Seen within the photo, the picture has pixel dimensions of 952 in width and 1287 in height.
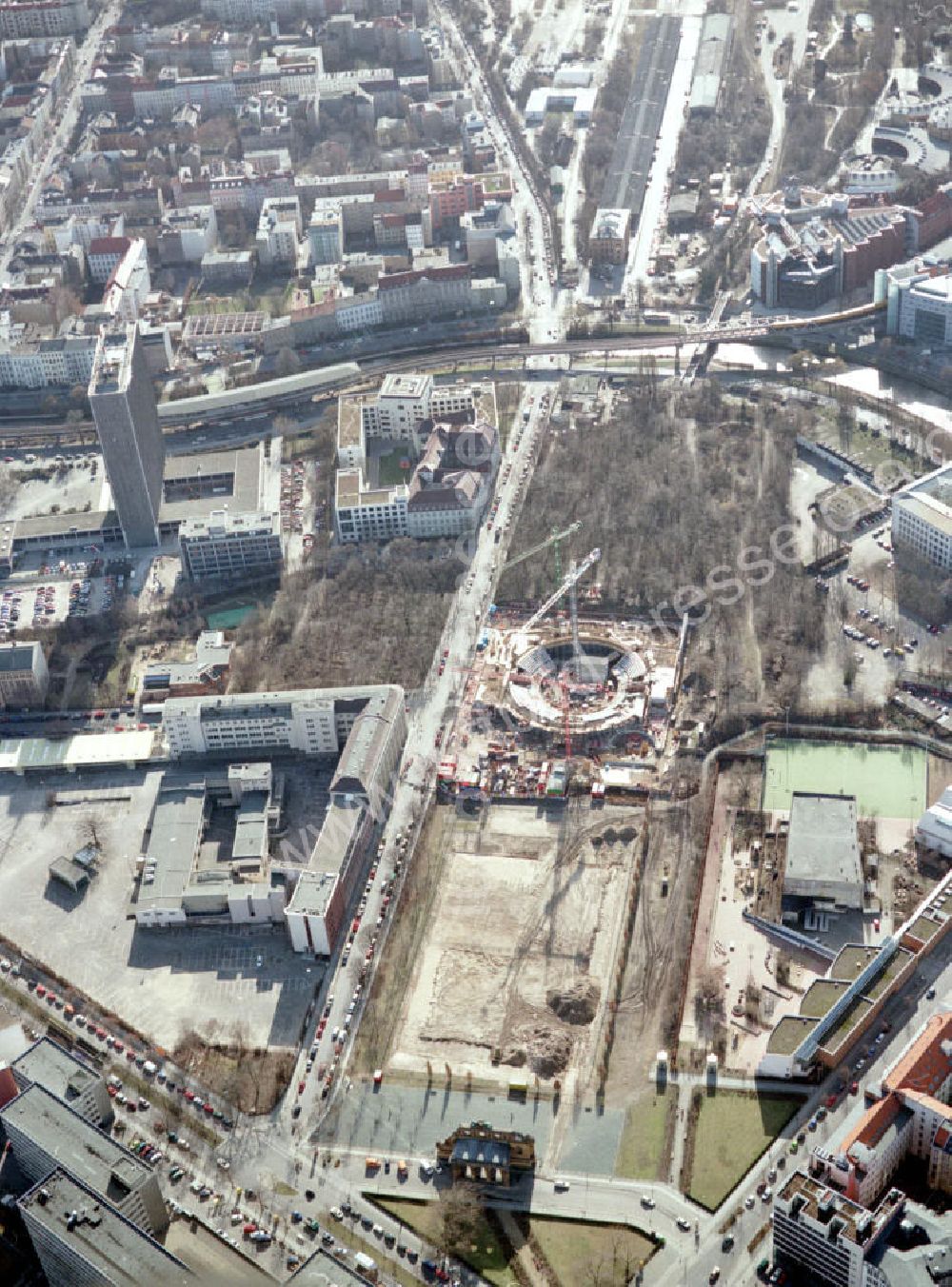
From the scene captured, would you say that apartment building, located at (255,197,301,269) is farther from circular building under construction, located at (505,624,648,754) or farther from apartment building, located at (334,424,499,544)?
circular building under construction, located at (505,624,648,754)

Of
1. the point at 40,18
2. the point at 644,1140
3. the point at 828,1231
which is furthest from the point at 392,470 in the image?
the point at 40,18

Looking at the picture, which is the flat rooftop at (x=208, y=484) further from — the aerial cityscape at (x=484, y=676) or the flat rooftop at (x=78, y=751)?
the flat rooftop at (x=78, y=751)

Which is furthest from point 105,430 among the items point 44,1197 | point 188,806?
point 44,1197

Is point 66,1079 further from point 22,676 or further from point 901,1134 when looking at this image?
point 901,1134

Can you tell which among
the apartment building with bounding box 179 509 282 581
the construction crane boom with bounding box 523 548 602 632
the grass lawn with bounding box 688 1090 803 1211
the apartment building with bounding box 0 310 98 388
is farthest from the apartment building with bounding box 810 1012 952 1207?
the apartment building with bounding box 0 310 98 388

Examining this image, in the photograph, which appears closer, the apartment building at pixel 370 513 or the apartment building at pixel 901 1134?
the apartment building at pixel 901 1134

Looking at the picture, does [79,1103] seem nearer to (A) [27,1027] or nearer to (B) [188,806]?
(A) [27,1027]

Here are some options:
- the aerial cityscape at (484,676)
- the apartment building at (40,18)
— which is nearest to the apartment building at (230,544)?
the aerial cityscape at (484,676)
